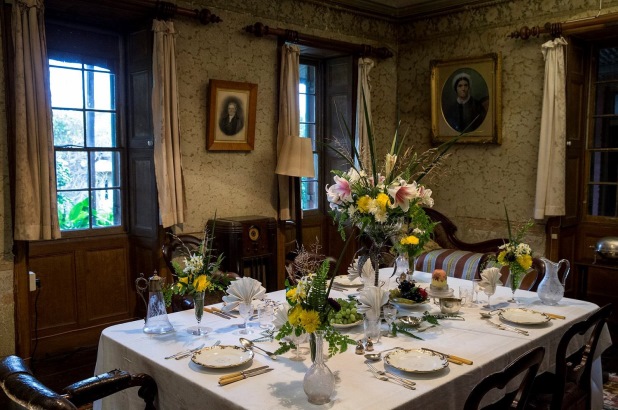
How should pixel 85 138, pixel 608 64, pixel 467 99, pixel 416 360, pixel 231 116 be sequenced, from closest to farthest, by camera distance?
pixel 416 360, pixel 85 138, pixel 231 116, pixel 608 64, pixel 467 99

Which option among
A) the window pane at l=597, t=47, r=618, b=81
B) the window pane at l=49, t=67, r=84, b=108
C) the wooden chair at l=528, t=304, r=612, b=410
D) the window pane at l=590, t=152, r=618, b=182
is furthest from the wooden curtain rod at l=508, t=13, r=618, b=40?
the window pane at l=49, t=67, r=84, b=108

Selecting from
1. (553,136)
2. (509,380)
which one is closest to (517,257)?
(509,380)

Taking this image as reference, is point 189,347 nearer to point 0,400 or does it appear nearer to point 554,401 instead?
point 554,401

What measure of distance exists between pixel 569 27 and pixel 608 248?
1.90 m

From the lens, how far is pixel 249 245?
4660 mm

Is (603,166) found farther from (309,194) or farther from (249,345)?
(249,345)

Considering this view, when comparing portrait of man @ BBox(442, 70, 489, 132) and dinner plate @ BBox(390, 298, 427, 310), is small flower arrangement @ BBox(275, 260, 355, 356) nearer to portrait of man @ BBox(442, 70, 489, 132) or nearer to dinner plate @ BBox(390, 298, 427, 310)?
dinner plate @ BBox(390, 298, 427, 310)

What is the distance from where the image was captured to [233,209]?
16.5 ft

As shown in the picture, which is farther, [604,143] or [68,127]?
[604,143]

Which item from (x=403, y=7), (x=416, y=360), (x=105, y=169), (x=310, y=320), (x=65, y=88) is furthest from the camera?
(x=403, y=7)

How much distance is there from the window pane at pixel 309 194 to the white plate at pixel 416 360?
13.3 ft

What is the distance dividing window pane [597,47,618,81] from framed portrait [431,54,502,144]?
2.91 ft

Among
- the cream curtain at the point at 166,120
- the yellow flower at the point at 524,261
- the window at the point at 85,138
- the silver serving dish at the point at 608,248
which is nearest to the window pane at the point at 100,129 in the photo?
the window at the point at 85,138

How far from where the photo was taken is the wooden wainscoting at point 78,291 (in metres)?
4.37
